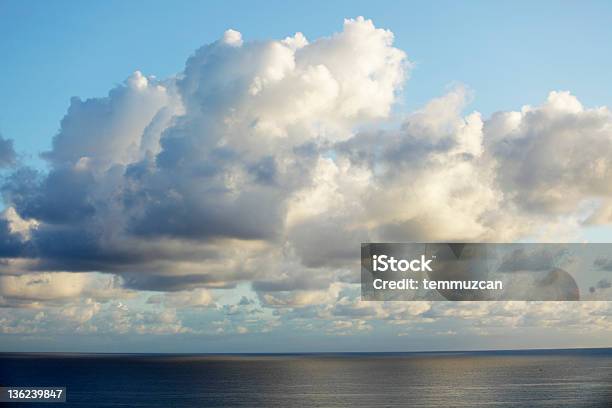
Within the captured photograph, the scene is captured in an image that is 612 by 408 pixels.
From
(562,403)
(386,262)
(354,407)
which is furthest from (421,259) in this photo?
(562,403)

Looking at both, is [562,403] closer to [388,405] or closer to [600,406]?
[600,406]

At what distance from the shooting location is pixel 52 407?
200m

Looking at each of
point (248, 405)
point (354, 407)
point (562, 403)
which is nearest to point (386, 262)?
point (354, 407)

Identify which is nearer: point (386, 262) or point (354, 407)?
point (386, 262)

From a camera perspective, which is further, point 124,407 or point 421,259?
point 124,407

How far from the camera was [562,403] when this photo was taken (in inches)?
7815

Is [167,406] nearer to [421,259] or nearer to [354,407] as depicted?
[354,407]

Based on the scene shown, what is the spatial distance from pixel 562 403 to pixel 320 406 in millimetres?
79415

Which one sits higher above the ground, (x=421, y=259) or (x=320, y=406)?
(x=421, y=259)

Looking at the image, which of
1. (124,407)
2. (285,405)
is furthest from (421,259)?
(124,407)

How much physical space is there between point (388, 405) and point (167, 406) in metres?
72.0

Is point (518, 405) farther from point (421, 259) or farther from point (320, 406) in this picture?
point (421, 259)

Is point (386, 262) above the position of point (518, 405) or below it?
above

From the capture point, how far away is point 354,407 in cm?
19000
